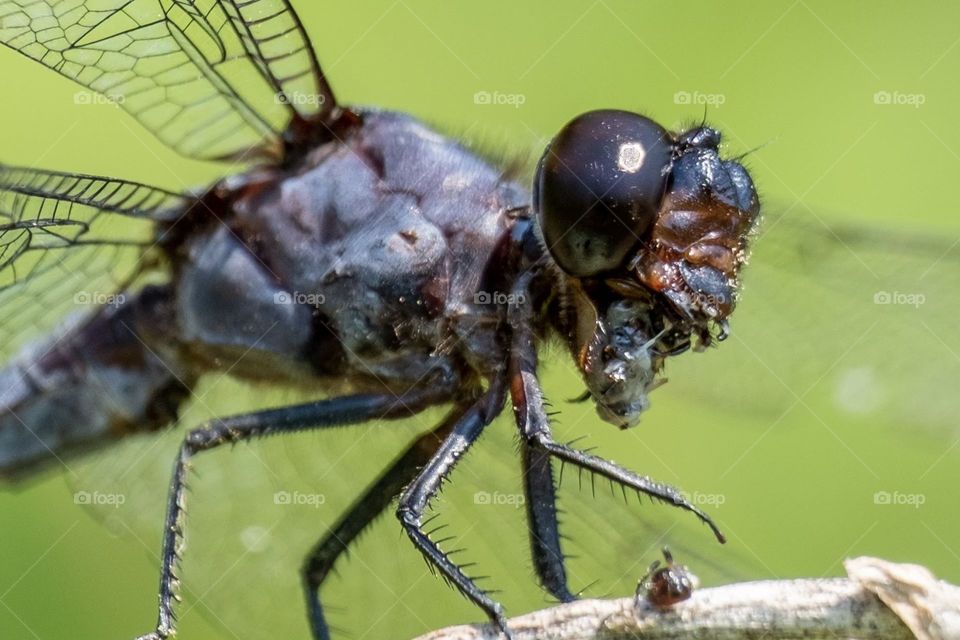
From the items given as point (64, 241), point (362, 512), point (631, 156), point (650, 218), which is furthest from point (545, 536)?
point (64, 241)

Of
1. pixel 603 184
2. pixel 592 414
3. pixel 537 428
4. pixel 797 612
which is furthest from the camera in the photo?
pixel 592 414

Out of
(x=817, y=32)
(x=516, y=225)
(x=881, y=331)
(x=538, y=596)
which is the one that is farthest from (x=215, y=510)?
(x=817, y=32)

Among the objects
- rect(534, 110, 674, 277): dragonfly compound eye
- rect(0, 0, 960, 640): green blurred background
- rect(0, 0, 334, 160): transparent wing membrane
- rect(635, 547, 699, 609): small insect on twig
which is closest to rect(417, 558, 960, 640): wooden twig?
rect(635, 547, 699, 609): small insect on twig

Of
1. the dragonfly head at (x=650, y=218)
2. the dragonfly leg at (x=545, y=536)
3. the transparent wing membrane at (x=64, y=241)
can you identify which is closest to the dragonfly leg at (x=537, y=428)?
the dragonfly leg at (x=545, y=536)

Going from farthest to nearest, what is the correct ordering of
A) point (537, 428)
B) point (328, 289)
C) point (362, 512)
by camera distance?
point (362, 512)
point (328, 289)
point (537, 428)

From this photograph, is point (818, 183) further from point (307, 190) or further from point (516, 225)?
point (307, 190)

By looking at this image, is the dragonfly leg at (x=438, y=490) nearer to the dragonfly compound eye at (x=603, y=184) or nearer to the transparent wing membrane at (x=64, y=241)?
the dragonfly compound eye at (x=603, y=184)

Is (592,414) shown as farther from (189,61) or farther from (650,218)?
(189,61)

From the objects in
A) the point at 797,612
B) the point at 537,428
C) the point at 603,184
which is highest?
the point at 603,184
